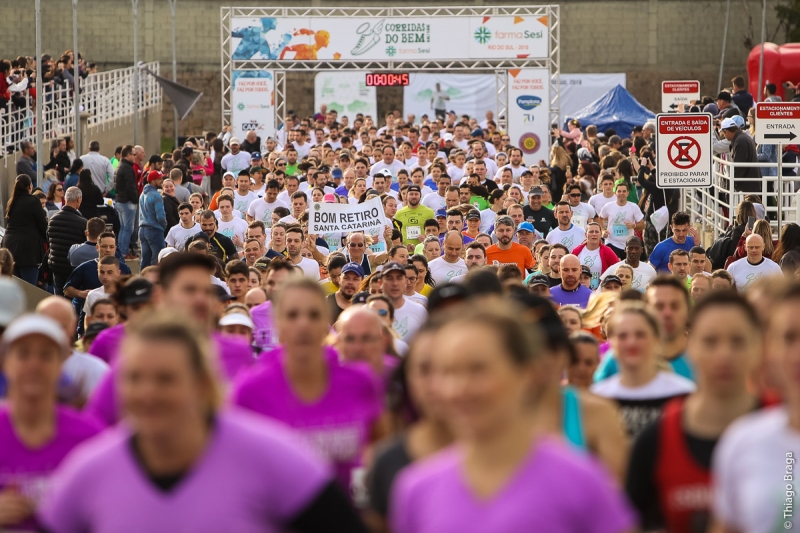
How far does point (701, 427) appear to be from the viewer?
4215 mm

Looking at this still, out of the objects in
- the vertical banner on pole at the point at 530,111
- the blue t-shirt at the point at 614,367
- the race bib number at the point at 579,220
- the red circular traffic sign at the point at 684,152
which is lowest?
the blue t-shirt at the point at 614,367

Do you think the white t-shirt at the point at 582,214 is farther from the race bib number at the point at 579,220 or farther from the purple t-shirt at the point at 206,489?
the purple t-shirt at the point at 206,489

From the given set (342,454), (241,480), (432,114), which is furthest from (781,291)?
(432,114)

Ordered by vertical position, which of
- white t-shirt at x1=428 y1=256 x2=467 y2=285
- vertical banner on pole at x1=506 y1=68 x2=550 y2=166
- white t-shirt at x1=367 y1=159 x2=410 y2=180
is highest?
vertical banner on pole at x1=506 y1=68 x2=550 y2=166

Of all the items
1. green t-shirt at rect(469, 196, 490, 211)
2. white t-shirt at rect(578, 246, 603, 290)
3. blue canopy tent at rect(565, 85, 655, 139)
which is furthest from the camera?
blue canopy tent at rect(565, 85, 655, 139)

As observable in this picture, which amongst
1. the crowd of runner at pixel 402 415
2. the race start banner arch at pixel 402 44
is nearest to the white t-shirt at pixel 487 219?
the crowd of runner at pixel 402 415

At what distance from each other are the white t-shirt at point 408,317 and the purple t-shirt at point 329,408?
16.3ft

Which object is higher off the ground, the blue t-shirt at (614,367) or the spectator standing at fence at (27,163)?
the spectator standing at fence at (27,163)

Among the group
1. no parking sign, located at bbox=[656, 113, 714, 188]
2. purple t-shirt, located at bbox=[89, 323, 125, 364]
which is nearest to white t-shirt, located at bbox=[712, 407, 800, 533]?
purple t-shirt, located at bbox=[89, 323, 125, 364]

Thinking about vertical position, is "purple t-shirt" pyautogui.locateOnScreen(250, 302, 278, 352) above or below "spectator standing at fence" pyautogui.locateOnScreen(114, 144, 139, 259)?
below

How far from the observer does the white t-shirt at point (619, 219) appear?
17.4m

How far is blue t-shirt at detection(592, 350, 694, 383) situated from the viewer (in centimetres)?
629

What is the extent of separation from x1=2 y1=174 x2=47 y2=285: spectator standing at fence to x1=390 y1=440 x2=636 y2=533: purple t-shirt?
13.9 metres

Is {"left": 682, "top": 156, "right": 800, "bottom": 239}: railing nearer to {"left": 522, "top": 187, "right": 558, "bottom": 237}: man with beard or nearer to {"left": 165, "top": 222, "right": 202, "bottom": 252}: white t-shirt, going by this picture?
{"left": 522, "top": 187, "right": 558, "bottom": 237}: man with beard
